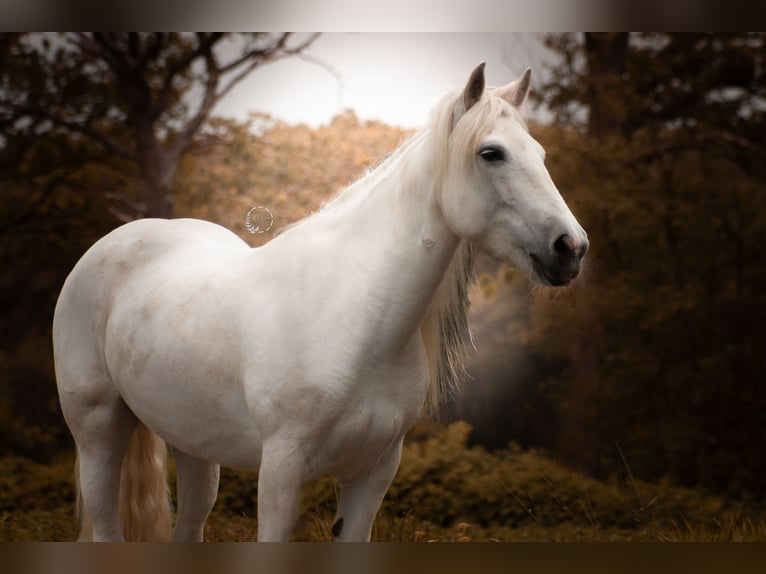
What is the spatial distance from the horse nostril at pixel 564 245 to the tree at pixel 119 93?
11.9 ft

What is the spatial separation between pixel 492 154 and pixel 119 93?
4.02 meters

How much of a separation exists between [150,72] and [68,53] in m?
0.55

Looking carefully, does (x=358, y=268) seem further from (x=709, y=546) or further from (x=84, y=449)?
(x=709, y=546)

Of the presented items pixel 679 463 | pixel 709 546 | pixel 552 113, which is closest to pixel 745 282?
pixel 679 463

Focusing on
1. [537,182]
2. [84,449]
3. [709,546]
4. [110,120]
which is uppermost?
[110,120]

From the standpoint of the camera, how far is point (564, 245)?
2129 mm

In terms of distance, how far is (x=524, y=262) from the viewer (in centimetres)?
220

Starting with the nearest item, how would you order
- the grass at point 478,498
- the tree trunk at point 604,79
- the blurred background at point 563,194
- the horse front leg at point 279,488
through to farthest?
the horse front leg at point 279,488 < the grass at point 478,498 < the blurred background at point 563,194 < the tree trunk at point 604,79

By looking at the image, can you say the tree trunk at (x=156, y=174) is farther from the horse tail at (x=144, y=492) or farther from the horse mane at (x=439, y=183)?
the horse mane at (x=439, y=183)

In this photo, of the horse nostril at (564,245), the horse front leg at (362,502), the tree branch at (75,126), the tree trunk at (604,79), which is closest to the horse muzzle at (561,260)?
the horse nostril at (564,245)

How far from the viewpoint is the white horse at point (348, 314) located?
2195mm

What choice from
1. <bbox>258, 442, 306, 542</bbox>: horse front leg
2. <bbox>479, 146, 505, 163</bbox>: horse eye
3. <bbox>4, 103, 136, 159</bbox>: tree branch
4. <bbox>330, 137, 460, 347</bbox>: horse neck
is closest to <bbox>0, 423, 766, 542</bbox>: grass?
<bbox>4, 103, 136, 159</bbox>: tree branch

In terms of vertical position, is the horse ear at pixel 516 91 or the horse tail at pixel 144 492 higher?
the horse ear at pixel 516 91

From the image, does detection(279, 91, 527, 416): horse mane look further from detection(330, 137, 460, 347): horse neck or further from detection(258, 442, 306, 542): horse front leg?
detection(258, 442, 306, 542): horse front leg
